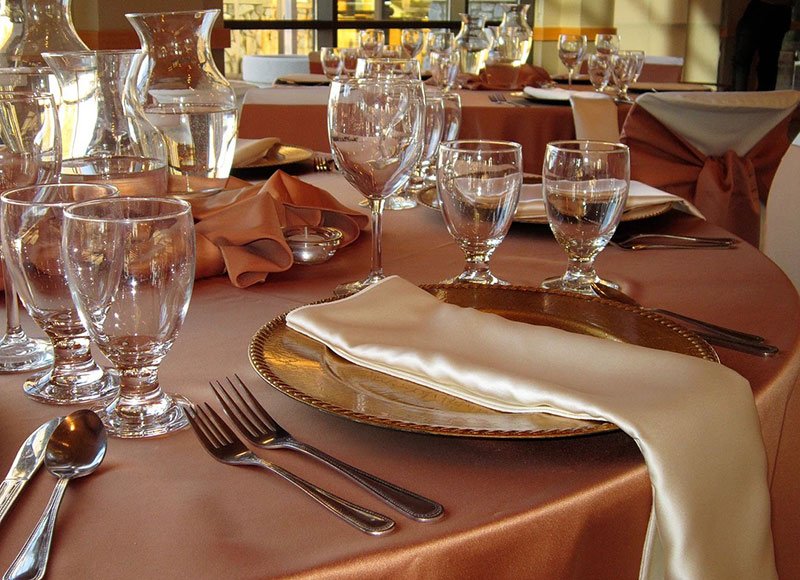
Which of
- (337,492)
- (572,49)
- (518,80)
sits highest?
(572,49)

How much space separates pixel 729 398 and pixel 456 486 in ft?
0.65

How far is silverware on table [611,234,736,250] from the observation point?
1.15 metres

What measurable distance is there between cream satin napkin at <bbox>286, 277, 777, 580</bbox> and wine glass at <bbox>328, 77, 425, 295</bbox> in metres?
0.26

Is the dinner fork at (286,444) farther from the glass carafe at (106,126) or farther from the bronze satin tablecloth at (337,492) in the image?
the glass carafe at (106,126)

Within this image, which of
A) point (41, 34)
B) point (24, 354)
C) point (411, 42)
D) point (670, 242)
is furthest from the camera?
point (411, 42)

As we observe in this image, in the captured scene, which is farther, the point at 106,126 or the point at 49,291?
the point at 106,126

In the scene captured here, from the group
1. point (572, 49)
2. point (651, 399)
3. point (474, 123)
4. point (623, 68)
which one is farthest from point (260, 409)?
point (572, 49)

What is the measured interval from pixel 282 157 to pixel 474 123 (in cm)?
118

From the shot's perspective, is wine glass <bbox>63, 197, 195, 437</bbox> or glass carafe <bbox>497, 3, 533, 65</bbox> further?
glass carafe <bbox>497, 3, 533, 65</bbox>

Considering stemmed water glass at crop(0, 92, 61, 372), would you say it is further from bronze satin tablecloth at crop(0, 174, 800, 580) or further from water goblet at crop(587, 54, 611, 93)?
water goblet at crop(587, 54, 611, 93)

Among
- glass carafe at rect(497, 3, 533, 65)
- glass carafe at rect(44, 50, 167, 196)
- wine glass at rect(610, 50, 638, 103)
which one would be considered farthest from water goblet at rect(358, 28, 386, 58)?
glass carafe at rect(44, 50, 167, 196)

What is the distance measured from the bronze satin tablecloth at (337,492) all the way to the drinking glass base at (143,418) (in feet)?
0.04

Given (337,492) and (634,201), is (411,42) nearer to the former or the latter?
(634,201)

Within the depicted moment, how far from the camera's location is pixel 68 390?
70 centimetres
